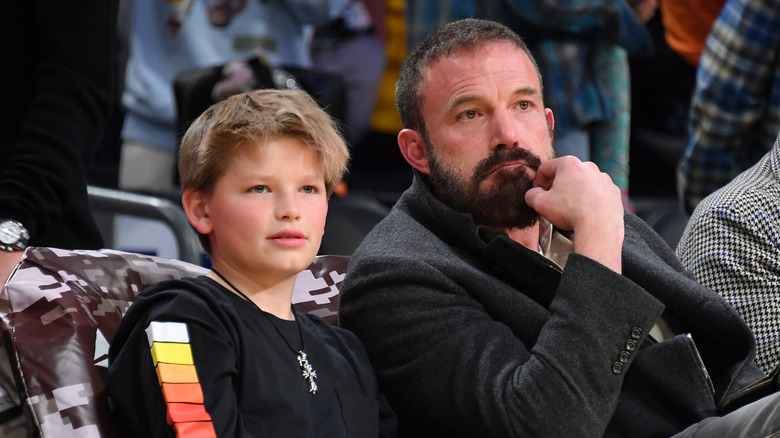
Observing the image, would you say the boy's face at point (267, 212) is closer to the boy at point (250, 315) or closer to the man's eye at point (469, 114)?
the boy at point (250, 315)

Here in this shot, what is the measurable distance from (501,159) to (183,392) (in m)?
0.85

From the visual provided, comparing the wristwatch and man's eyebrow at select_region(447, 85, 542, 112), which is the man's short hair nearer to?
man's eyebrow at select_region(447, 85, 542, 112)

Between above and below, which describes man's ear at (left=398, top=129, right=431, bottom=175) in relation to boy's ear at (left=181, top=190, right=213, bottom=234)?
below

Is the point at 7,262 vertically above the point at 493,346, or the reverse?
the point at 7,262

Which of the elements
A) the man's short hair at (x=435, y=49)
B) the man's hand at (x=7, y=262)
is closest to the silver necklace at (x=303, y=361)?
the man's hand at (x=7, y=262)

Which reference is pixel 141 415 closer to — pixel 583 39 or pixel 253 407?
pixel 253 407

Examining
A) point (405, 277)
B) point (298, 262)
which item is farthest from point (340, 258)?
point (298, 262)

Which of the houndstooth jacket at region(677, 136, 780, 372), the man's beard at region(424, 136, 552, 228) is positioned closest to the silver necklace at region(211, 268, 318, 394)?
the man's beard at region(424, 136, 552, 228)

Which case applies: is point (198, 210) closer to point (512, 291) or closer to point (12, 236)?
point (12, 236)

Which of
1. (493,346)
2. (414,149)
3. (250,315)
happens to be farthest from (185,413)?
(414,149)

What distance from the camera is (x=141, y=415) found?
1754 millimetres

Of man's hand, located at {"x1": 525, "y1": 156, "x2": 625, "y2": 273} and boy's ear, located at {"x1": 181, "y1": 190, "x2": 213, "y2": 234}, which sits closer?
boy's ear, located at {"x1": 181, "y1": 190, "x2": 213, "y2": 234}

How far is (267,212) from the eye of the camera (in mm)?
1904

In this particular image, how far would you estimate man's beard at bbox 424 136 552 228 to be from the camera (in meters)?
2.26
